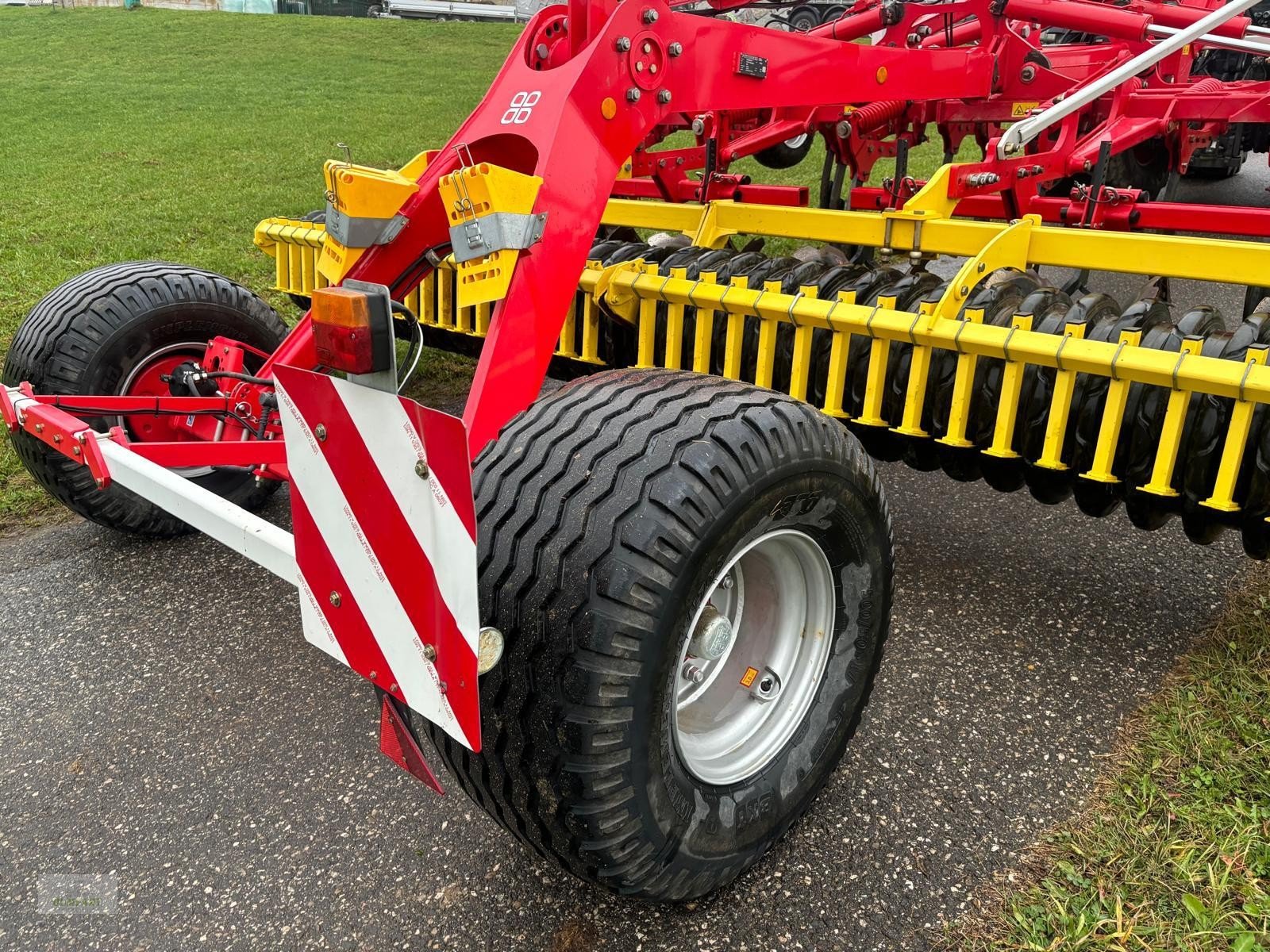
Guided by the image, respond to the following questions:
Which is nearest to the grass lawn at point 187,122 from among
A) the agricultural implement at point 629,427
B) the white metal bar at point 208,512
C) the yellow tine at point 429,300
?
the yellow tine at point 429,300

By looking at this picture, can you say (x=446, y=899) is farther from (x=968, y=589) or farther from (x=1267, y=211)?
(x=1267, y=211)

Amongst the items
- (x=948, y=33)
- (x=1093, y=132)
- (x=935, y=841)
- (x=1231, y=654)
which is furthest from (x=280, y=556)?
(x=1093, y=132)

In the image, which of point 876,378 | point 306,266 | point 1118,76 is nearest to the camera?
point 876,378

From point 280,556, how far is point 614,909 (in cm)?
101

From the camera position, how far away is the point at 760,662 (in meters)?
2.26

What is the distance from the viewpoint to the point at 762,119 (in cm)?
552

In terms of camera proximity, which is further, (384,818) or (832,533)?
(384,818)

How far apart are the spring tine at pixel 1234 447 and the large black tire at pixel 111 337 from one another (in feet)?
10.3

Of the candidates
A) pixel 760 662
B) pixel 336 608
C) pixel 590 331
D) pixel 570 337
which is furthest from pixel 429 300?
pixel 336 608

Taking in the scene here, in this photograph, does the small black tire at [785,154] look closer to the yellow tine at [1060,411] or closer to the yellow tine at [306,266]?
the yellow tine at [306,266]

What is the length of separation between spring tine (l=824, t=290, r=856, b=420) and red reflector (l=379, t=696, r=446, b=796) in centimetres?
176

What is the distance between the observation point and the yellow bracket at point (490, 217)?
1.96m

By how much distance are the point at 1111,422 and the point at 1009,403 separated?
0.88ft

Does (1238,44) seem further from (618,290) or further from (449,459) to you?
(449,459)
